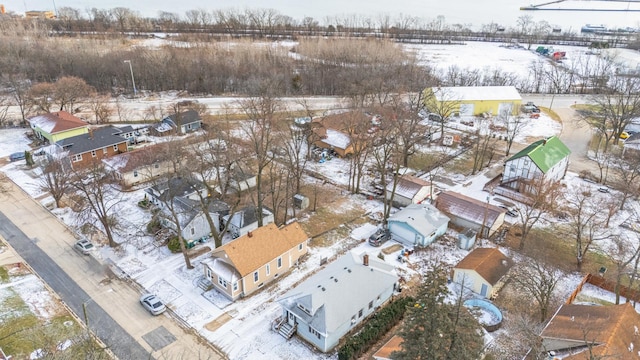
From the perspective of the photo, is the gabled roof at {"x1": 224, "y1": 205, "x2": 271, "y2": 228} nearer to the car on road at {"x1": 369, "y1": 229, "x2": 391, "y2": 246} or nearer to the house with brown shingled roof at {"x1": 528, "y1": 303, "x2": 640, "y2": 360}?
the car on road at {"x1": 369, "y1": 229, "x2": 391, "y2": 246}

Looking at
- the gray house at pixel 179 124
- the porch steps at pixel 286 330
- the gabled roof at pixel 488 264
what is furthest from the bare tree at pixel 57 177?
the gabled roof at pixel 488 264

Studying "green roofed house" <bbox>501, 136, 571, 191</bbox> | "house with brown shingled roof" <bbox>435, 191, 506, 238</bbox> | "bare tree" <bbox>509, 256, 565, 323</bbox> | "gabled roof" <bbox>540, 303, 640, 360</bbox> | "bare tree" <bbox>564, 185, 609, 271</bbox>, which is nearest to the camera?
"gabled roof" <bbox>540, 303, 640, 360</bbox>

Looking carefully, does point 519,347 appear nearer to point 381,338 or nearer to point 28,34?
point 381,338

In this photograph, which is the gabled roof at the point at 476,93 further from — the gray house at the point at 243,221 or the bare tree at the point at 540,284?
the bare tree at the point at 540,284

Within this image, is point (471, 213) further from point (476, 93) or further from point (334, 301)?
point (476, 93)

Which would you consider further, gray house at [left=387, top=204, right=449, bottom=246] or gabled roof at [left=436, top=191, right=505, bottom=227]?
gabled roof at [left=436, top=191, right=505, bottom=227]

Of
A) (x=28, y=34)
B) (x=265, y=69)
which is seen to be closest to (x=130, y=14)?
(x=28, y=34)

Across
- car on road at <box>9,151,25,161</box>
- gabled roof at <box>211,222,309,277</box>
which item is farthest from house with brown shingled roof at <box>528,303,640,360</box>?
car on road at <box>9,151,25,161</box>
